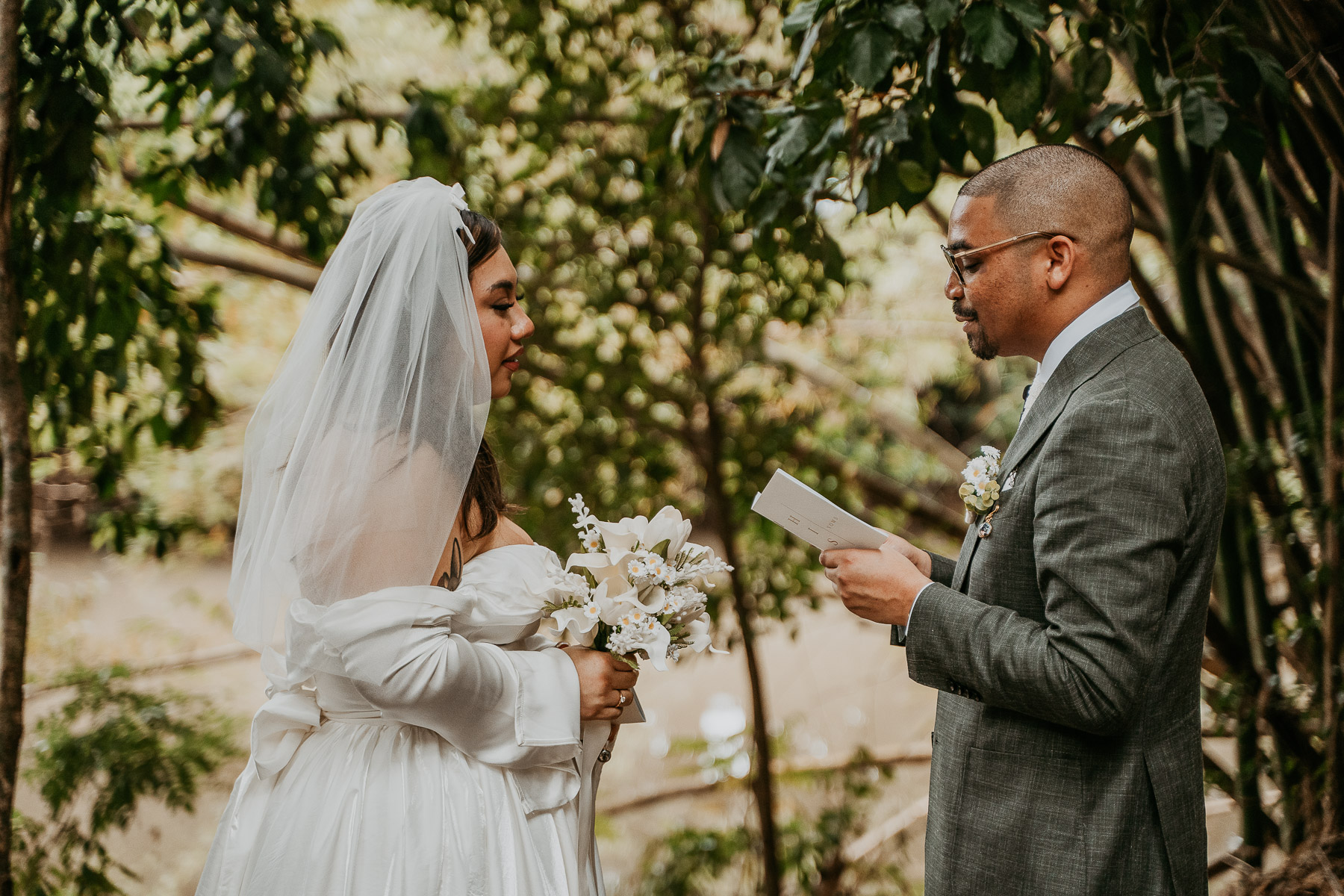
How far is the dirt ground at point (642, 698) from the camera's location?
4477 millimetres

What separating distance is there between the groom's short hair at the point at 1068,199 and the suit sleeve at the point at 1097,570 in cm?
29

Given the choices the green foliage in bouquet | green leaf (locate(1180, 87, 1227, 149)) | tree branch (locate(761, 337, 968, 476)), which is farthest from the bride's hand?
tree branch (locate(761, 337, 968, 476))

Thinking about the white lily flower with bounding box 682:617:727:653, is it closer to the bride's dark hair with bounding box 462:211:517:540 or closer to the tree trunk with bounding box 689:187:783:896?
the bride's dark hair with bounding box 462:211:517:540

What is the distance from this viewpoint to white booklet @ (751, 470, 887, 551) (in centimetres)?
153

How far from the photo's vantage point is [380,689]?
149 cm

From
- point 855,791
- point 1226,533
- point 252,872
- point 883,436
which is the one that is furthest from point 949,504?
point 252,872

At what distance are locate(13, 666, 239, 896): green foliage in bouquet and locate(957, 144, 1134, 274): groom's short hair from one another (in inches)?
112

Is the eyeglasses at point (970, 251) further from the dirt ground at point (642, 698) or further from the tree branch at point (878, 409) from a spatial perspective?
the tree branch at point (878, 409)

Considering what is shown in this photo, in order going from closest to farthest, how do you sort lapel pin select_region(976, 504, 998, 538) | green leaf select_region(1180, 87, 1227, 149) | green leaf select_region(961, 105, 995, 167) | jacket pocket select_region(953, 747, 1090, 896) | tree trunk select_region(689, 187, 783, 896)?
jacket pocket select_region(953, 747, 1090, 896) < lapel pin select_region(976, 504, 998, 538) < green leaf select_region(1180, 87, 1227, 149) < green leaf select_region(961, 105, 995, 167) < tree trunk select_region(689, 187, 783, 896)

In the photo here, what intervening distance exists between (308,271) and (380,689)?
3640 millimetres

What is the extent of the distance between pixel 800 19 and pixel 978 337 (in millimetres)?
725

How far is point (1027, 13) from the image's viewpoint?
164 centimetres

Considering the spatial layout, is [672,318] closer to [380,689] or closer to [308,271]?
[308,271]

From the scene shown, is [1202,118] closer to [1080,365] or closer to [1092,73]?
[1092,73]
